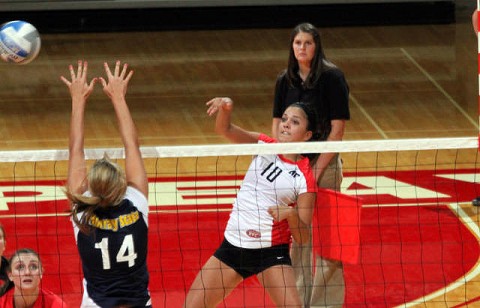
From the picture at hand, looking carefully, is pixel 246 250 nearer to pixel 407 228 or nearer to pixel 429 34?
pixel 407 228

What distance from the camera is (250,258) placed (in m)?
7.36

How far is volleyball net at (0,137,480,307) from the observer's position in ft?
25.5

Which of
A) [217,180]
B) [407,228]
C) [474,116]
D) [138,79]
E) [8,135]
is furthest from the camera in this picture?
[138,79]

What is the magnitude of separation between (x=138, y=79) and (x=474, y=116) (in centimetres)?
488

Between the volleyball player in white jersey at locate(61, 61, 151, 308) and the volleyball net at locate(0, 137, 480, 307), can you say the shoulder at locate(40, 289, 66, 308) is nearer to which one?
the volleyball net at locate(0, 137, 480, 307)

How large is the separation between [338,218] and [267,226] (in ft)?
2.19

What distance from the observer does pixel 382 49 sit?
18250 millimetres

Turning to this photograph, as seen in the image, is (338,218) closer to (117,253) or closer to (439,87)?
(117,253)

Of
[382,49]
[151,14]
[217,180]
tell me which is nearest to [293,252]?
[217,180]

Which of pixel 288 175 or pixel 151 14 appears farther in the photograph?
pixel 151 14

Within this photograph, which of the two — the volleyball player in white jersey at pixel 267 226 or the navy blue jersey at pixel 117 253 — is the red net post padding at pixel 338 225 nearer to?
the volleyball player in white jersey at pixel 267 226

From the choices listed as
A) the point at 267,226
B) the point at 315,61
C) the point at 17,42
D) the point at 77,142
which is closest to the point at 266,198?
the point at 267,226

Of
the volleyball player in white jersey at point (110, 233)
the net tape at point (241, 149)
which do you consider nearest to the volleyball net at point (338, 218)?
the net tape at point (241, 149)

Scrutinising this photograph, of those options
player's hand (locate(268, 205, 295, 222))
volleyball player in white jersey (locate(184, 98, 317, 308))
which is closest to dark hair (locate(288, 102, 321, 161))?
volleyball player in white jersey (locate(184, 98, 317, 308))
